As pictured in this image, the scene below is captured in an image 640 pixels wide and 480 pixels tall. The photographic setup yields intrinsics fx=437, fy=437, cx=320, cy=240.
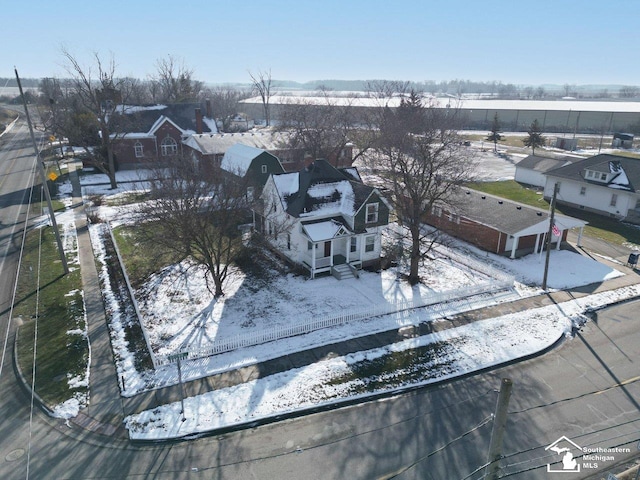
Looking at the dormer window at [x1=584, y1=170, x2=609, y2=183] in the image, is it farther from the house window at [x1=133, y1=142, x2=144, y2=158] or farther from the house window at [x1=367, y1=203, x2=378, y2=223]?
the house window at [x1=133, y1=142, x2=144, y2=158]

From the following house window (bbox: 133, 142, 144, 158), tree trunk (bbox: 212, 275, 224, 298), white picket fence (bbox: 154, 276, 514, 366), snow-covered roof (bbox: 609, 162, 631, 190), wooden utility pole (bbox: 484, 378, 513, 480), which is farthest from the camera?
house window (bbox: 133, 142, 144, 158)

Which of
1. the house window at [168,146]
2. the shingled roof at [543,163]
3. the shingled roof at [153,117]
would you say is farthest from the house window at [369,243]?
the shingled roof at [153,117]

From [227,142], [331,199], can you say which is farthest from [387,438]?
[227,142]

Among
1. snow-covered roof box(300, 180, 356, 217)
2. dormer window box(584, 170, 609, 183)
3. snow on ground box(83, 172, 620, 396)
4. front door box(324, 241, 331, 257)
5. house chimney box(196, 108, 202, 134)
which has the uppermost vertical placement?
house chimney box(196, 108, 202, 134)

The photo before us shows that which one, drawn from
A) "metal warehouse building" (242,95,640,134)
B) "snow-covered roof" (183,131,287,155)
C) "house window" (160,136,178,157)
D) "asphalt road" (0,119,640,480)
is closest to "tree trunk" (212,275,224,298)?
"asphalt road" (0,119,640,480)

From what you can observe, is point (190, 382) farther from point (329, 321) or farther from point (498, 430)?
point (498, 430)

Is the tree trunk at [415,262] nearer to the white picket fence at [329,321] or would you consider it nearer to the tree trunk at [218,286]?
the white picket fence at [329,321]

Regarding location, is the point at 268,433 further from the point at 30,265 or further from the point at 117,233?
the point at 117,233

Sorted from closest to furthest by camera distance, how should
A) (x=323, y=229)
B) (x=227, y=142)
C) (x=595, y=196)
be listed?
(x=323, y=229) → (x=595, y=196) → (x=227, y=142)
